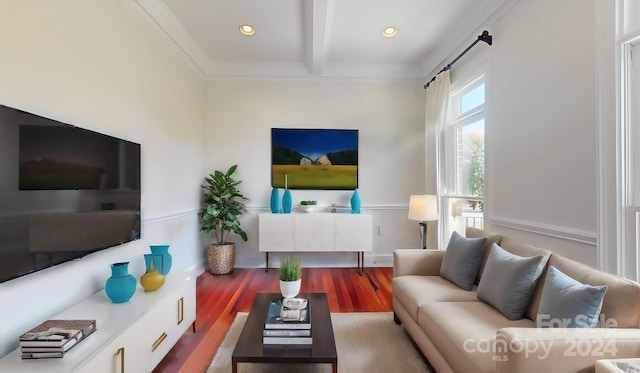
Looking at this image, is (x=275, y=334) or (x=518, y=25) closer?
(x=275, y=334)

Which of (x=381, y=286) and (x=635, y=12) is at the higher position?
(x=635, y=12)

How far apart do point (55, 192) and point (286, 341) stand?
1.55 m

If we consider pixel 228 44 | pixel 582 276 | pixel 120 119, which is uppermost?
pixel 228 44

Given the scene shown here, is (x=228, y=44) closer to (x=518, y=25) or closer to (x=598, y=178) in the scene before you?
(x=518, y=25)

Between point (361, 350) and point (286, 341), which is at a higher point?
point (286, 341)

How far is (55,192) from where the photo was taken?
163 centimetres

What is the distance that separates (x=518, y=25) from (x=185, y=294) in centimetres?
353

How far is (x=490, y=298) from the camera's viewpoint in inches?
71.9

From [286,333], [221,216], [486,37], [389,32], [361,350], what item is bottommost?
[361,350]

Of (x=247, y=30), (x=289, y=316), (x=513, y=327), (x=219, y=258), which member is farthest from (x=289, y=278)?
(x=247, y=30)

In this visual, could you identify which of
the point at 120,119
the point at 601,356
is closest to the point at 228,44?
the point at 120,119

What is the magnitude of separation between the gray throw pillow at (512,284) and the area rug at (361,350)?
0.66 m

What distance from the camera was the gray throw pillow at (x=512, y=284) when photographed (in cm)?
166

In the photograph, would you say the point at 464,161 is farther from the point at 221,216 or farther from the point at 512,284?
the point at 221,216
